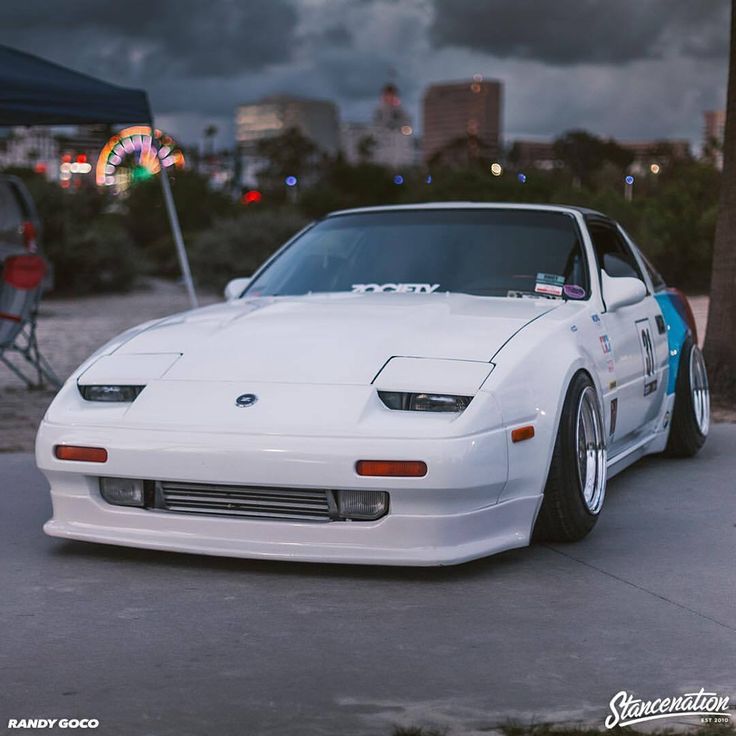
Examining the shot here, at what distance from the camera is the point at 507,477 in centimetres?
441

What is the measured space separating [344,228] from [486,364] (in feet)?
6.09

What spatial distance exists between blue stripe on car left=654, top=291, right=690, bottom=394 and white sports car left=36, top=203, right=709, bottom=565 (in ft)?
3.34

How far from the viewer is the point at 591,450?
202 inches

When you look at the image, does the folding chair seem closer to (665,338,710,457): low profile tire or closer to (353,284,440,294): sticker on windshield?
(353,284,440,294): sticker on windshield

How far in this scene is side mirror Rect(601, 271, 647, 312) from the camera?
5668 mm

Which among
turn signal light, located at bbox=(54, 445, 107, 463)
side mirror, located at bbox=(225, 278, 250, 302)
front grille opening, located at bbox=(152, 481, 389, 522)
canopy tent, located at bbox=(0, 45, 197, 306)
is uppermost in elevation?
canopy tent, located at bbox=(0, 45, 197, 306)

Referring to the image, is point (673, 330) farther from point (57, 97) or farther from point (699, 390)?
point (57, 97)

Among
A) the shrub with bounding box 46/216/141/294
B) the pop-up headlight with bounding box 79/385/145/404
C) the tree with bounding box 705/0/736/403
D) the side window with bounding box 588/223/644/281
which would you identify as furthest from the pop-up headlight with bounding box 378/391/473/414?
the shrub with bounding box 46/216/141/294

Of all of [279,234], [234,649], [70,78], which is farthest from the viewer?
[279,234]

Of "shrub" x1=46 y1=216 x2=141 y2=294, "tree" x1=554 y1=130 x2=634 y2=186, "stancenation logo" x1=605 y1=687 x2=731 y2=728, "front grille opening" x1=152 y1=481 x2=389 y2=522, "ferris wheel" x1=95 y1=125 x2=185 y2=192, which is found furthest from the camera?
"tree" x1=554 y1=130 x2=634 y2=186

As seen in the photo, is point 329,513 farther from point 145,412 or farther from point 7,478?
point 7,478

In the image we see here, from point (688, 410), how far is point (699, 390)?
31cm

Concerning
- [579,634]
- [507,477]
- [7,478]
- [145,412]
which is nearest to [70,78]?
[7,478]

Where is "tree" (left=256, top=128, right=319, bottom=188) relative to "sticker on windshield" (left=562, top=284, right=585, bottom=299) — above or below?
below
